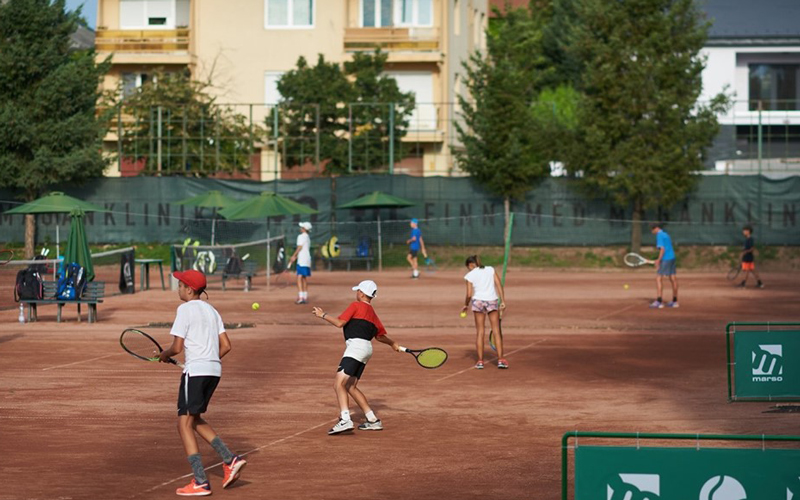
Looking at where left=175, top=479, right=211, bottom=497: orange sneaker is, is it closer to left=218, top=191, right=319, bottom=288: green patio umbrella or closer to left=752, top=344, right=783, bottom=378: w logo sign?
left=752, top=344, right=783, bottom=378: w logo sign

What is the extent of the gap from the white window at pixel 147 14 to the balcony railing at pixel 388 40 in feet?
26.4

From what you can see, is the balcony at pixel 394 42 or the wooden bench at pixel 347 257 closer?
the wooden bench at pixel 347 257

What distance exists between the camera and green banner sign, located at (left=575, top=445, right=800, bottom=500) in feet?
22.9

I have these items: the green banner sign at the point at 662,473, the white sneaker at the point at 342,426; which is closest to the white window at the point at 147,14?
the white sneaker at the point at 342,426

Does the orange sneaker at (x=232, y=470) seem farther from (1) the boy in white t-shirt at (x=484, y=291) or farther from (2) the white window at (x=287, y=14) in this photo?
(2) the white window at (x=287, y=14)

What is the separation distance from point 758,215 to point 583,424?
30.6 m

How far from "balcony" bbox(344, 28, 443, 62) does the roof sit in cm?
1714

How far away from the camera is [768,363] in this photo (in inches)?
587

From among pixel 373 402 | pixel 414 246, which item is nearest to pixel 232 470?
pixel 373 402

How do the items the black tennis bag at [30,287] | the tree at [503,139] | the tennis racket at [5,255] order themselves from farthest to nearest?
the tree at [503,139], the black tennis bag at [30,287], the tennis racket at [5,255]

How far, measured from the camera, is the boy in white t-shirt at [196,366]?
10.4 metres

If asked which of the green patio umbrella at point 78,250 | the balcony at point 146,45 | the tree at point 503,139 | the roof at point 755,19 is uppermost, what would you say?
the roof at point 755,19

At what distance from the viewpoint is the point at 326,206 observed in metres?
43.5

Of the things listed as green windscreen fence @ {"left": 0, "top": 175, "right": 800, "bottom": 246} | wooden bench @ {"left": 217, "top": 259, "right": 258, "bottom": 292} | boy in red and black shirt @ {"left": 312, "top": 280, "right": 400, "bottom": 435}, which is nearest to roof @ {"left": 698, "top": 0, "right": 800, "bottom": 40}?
green windscreen fence @ {"left": 0, "top": 175, "right": 800, "bottom": 246}
